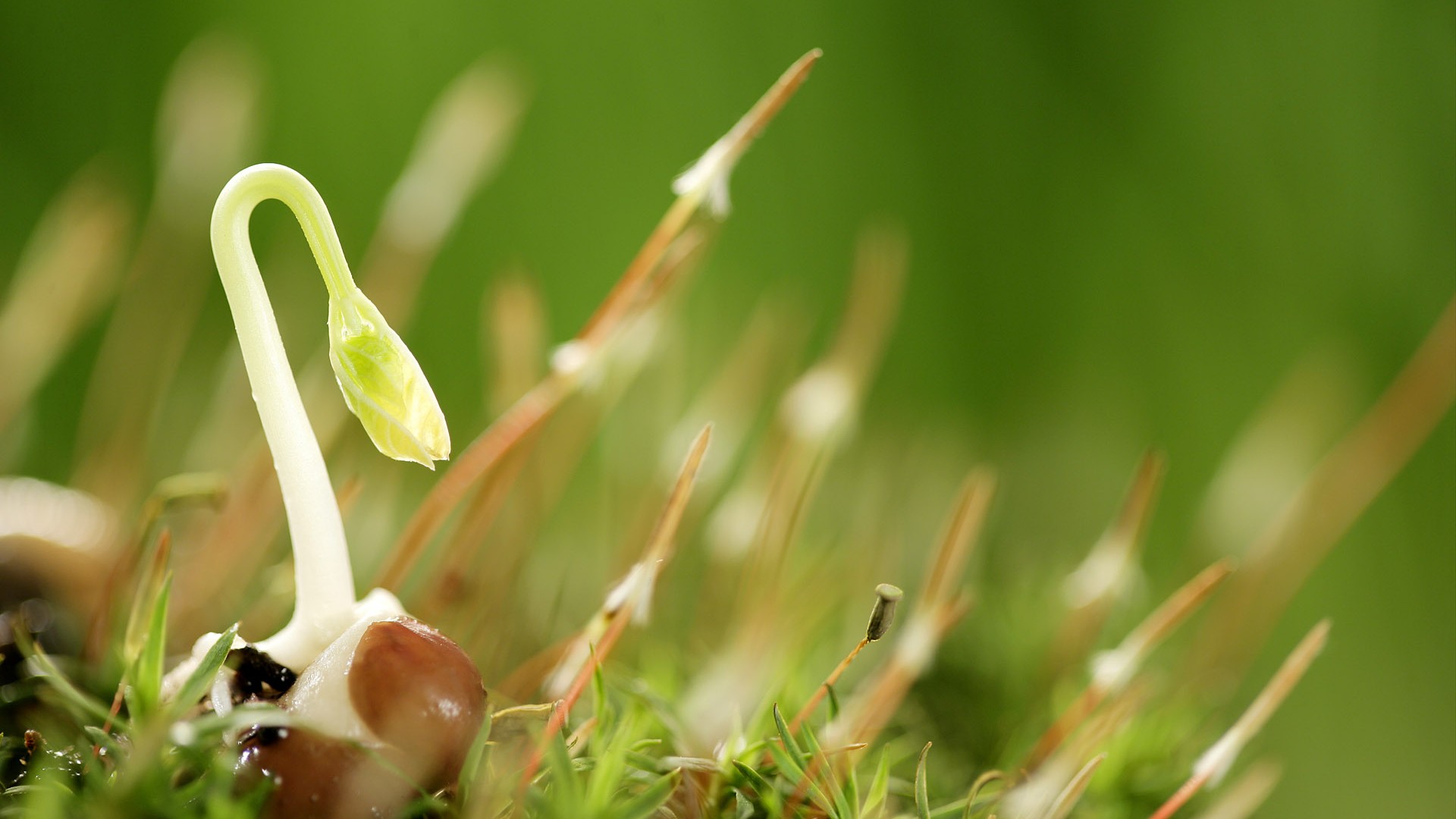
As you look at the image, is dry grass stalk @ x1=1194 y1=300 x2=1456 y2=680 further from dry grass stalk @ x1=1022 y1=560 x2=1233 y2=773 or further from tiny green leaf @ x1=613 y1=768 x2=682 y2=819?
tiny green leaf @ x1=613 y1=768 x2=682 y2=819

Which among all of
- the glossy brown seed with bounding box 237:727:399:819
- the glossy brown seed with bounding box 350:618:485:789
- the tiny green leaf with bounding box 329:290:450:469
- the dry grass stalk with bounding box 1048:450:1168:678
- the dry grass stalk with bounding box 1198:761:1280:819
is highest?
the tiny green leaf with bounding box 329:290:450:469

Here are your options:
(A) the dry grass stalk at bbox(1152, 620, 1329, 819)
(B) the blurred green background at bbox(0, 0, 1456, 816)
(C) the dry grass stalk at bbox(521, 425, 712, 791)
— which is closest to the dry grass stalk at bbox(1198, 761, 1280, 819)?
(A) the dry grass stalk at bbox(1152, 620, 1329, 819)

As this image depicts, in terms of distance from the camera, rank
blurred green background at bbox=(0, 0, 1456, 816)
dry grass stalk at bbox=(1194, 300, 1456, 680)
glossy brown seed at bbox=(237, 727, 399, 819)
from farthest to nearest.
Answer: blurred green background at bbox=(0, 0, 1456, 816)
dry grass stalk at bbox=(1194, 300, 1456, 680)
glossy brown seed at bbox=(237, 727, 399, 819)

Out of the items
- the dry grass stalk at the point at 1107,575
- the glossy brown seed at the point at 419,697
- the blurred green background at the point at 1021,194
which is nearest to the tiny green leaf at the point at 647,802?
the glossy brown seed at the point at 419,697

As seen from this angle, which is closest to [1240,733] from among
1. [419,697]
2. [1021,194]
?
[419,697]

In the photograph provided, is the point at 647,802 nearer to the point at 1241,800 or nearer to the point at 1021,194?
the point at 1241,800

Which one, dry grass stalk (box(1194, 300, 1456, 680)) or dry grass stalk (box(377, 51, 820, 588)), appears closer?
dry grass stalk (box(377, 51, 820, 588))
